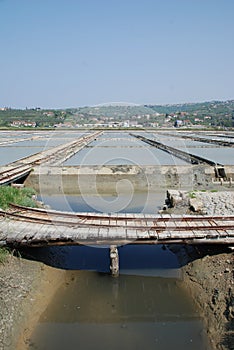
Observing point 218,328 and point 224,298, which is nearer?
point 218,328

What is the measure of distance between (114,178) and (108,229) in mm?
8613

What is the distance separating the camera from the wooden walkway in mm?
6852

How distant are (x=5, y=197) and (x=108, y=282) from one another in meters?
4.48

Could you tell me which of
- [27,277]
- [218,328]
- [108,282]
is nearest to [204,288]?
[218,328]

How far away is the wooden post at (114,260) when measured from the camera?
6961 mm

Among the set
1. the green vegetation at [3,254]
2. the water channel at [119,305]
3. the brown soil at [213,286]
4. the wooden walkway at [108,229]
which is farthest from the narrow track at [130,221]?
the green vegetation at [3,254]

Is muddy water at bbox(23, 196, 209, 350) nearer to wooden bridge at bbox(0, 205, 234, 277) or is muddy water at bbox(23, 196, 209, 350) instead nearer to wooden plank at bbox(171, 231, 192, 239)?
wooden bridge at bbox(0, 205, 234, 277)

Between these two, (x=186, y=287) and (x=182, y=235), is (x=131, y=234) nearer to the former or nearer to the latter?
(x=182, y=235)

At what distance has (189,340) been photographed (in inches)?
207

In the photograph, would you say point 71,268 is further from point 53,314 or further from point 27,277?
point 53,314

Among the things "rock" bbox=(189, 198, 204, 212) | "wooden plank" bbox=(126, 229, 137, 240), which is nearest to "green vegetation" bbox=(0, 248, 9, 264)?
"wooden plank" bbox=(126, 229, 137, 240)

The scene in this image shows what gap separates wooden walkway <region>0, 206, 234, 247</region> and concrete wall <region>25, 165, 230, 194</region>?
7018mm

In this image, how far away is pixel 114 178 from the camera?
625 inches

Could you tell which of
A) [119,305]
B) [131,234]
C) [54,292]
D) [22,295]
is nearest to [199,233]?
[131,234]
